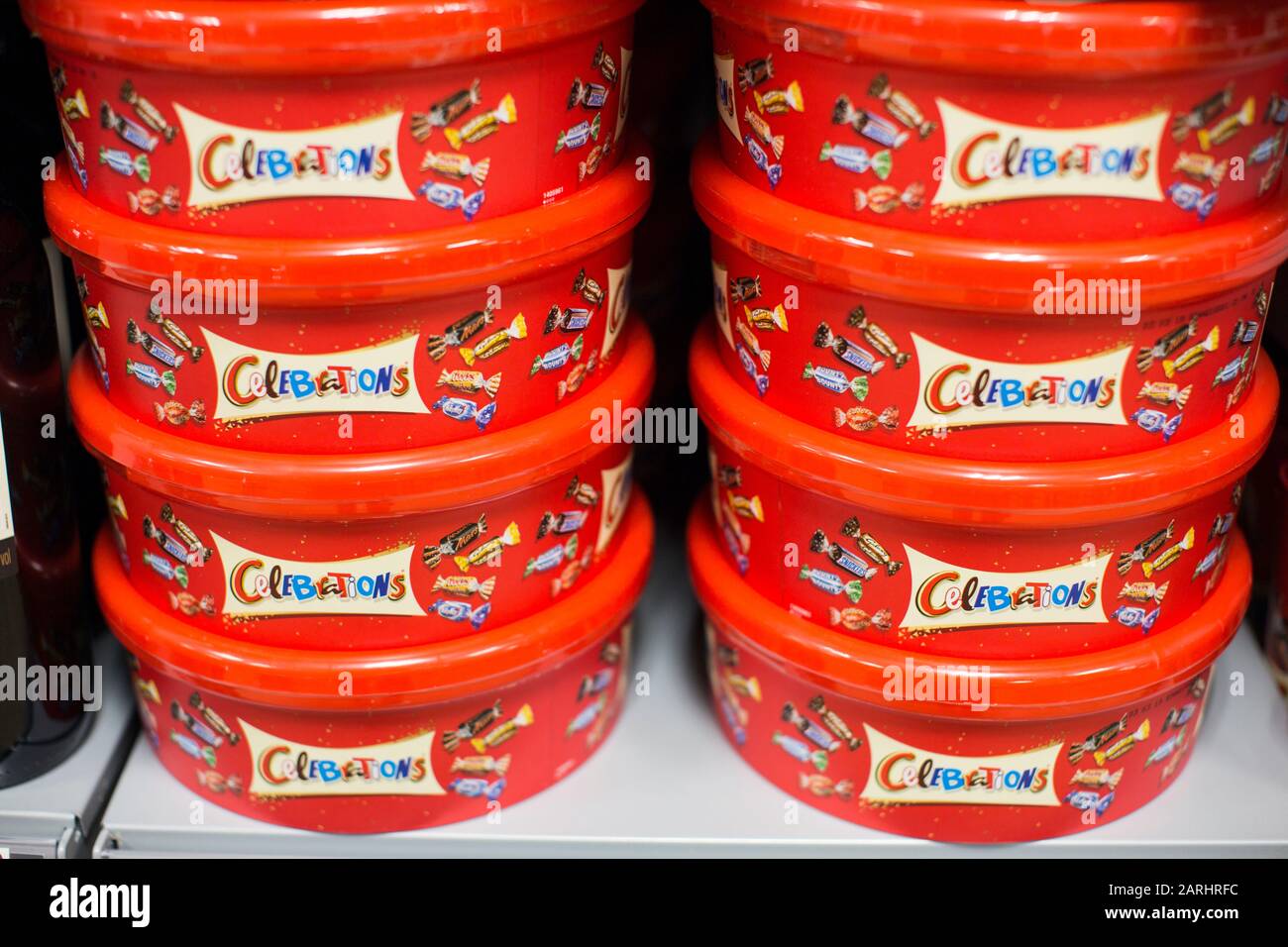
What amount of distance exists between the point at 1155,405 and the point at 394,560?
26.3 inches

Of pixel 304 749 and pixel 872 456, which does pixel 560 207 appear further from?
pixel 304 749

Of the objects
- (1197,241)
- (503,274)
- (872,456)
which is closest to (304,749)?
(503,274)

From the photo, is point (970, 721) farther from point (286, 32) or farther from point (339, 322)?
point (286, 32)

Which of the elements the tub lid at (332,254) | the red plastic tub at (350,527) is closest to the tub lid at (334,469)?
the red plastic tub at (350,527)

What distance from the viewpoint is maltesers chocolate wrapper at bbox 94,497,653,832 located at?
117 centimetres

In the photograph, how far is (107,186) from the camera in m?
1.06

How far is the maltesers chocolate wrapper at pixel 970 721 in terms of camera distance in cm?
115

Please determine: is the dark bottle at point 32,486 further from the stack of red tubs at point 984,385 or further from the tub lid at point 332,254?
the stack of red tubs at point 984,385

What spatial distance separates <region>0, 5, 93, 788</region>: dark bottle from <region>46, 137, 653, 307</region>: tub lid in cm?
9

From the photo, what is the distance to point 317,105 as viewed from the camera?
0.97 metres

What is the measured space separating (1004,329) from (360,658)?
63 centimetres

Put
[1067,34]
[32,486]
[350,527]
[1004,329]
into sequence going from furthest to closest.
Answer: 1. [32,486]
2. [350,527]
3. [1004,329]
4. [1067,34]

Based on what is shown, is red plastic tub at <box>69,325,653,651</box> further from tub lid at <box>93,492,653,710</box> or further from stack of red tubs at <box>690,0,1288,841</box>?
stack of red tubs at <box>690,0,1288,841</box>

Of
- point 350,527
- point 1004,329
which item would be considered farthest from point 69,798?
point 1004,329
